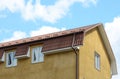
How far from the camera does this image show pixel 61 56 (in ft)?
102

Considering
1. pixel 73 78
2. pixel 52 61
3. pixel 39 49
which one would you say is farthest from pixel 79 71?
pixel 39 49

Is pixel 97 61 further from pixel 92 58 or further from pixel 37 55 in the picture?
pixel 37 55

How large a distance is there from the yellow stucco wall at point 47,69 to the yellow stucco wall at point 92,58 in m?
0.99

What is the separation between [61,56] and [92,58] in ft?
12.0

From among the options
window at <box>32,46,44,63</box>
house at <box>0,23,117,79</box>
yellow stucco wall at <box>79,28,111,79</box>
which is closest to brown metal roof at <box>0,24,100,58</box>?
house at <box>0,23,117,79</box>

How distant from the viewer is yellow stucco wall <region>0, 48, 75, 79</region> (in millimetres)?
30531

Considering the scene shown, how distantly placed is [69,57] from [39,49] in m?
3.57

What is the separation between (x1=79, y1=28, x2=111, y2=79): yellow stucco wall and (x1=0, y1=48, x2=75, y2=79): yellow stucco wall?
991mm

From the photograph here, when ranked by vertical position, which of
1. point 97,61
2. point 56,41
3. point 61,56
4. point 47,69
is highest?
point 56,41

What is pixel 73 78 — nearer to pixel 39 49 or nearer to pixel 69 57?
pixel 69 57

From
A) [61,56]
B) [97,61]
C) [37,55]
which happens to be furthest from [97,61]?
[37,55]

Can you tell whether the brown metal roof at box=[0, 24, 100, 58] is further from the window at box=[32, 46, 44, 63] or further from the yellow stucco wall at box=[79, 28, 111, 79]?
the yellow stucco wall at box=[79, 28, 111, 79]

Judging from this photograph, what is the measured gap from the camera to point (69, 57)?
1208 inches

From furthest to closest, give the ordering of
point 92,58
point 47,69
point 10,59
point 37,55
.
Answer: point 10,59 < point 92,58 < point 37,55 < point 47,69
